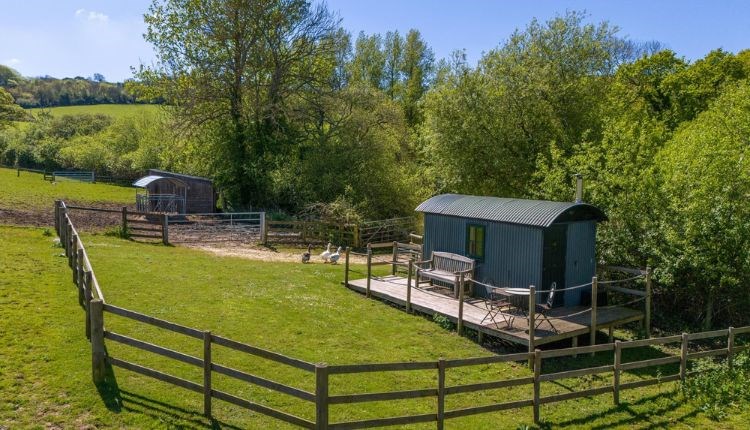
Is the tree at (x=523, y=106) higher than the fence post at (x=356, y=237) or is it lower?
higher

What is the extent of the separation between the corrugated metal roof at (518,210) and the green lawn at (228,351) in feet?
11.8

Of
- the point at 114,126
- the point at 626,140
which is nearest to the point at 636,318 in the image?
the point at 626,140

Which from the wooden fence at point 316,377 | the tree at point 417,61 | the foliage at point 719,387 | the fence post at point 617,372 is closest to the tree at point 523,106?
the foliage at point 719,387

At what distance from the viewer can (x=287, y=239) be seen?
27.0 metres

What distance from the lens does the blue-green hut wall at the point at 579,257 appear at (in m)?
14.7

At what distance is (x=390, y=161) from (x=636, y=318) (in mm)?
20677

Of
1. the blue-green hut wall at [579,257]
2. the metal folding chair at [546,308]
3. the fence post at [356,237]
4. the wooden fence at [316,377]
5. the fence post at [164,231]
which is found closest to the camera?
the wooden fence at [316,377]

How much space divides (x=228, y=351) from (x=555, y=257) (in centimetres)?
897

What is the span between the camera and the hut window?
15.5 metres

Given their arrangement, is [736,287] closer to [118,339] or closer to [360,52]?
[118,339]

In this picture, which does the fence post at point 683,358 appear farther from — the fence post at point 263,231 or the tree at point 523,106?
the fence post at point 263,231

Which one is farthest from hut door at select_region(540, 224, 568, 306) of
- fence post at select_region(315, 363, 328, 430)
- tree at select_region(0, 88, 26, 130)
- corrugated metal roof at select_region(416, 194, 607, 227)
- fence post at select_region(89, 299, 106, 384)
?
tree at select_region(0, 88, 26, 130)

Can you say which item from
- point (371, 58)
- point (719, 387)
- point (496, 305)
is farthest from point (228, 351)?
point (371, 58)

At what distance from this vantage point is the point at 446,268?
53.6 feet
